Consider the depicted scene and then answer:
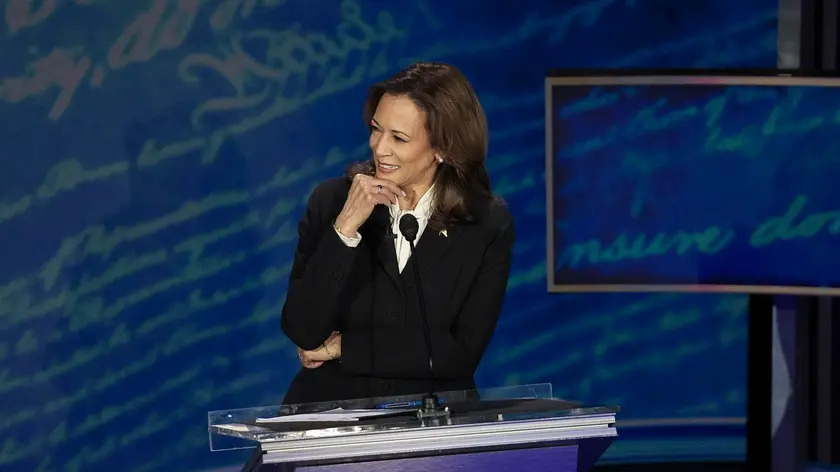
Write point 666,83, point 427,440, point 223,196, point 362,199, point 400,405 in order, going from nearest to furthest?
1. point 427,440
2. point 400,405
3. point 362,199
4. point 666,83
5. point 223,196

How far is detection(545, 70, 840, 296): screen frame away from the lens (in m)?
4.40

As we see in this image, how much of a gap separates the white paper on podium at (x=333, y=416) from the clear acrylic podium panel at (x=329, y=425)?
0.15 ft

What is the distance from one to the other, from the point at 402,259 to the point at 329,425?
0.99 meters

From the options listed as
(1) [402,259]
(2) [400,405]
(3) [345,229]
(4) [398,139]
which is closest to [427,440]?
(2) [400,405]

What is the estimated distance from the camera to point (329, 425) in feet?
6.57

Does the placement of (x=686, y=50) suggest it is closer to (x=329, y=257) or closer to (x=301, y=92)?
(x=301, y=92)

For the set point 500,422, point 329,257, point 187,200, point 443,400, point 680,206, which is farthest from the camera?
point 187,200

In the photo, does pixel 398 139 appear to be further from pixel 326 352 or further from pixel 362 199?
pixel 326 352

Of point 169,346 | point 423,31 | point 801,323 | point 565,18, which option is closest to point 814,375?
point 801,323

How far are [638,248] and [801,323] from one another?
101 centimetres

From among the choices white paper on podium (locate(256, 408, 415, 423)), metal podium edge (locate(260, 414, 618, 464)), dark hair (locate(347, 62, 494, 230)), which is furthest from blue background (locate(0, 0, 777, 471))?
metal podium edge (locate(260, 414, 618, 464))

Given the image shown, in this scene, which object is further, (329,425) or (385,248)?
(385,248)

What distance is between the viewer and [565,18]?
211 inches

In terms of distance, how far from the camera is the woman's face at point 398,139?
292 cm
